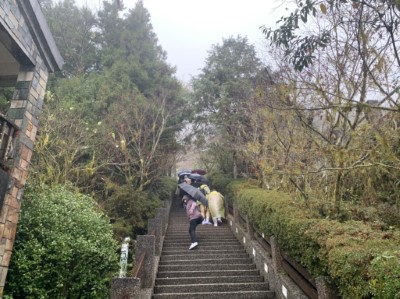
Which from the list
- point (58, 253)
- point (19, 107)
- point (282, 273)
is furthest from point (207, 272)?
point (19, 107)

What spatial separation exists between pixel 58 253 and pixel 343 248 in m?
4.51

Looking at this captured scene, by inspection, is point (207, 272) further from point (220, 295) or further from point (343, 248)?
point (343, 248)

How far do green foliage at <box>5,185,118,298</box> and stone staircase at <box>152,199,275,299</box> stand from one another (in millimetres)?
1327

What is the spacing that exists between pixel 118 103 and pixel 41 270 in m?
9.86

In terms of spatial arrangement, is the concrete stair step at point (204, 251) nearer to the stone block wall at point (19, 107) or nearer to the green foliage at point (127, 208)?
the green foliage at point (127, 208)

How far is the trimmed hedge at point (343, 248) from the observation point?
2828 millimetres

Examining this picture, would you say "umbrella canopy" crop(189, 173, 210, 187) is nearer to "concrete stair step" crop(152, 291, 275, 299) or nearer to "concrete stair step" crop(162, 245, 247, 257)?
"concrete stair step" crop(162, 245, 247, 257)

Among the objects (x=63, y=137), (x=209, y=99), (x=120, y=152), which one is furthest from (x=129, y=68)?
(x=63, y=137)

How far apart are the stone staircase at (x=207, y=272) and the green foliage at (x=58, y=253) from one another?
133cm

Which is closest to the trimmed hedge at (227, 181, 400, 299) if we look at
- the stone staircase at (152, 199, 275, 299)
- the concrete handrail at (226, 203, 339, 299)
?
the concrete handrail at (226, 203, 339, 299)

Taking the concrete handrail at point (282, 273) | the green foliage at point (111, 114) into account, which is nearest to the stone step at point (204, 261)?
the concrete handrail at point (282, 273)

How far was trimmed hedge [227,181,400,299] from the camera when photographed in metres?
2.83

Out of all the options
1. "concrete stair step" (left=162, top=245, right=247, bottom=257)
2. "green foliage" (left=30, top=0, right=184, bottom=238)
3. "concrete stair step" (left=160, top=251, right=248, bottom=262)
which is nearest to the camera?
"concrete stair step" (left=160, top=251, right=248, bottom=262)

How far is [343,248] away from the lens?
3695 millimetres
